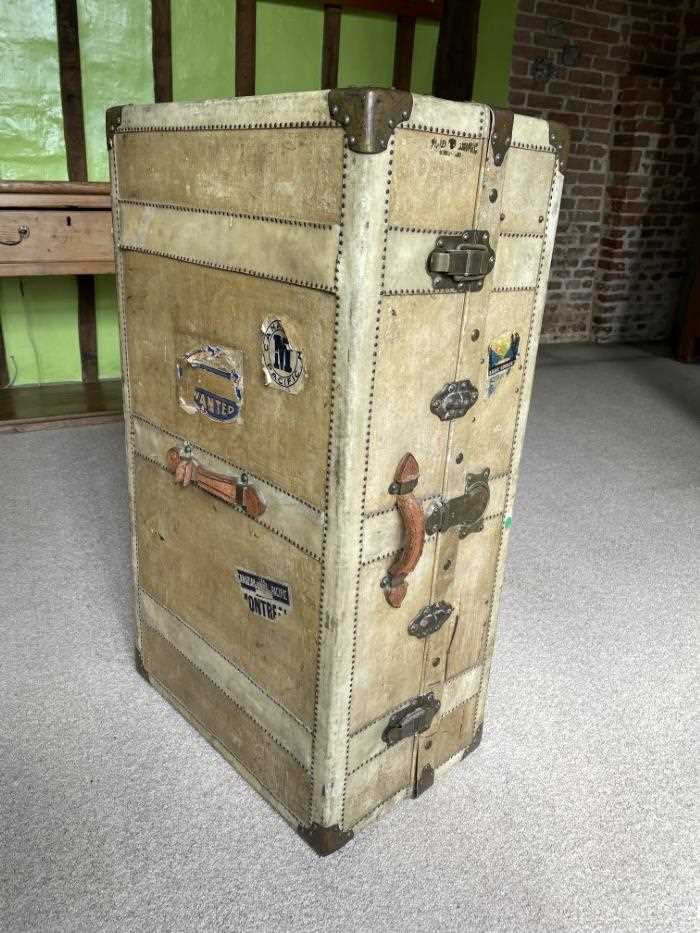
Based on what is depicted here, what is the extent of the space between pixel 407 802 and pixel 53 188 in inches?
107

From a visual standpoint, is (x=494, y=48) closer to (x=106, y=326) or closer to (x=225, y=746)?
(x=106, y=326)

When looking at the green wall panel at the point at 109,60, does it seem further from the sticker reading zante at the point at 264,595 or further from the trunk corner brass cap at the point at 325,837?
the trunk corner brass cap at the point at 325,837

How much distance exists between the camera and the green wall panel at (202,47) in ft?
12.2

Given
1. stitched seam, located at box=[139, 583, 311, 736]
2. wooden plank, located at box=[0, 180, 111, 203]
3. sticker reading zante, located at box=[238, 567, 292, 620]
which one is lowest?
stitched seam, located at box=[139, 583, 311, 736]

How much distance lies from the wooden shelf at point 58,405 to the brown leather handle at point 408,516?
8.87 feet

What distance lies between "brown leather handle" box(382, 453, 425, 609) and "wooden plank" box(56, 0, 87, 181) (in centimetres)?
320

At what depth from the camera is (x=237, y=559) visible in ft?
4.91

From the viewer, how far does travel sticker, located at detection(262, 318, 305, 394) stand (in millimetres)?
1228

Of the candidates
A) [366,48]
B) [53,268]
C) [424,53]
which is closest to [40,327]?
[53,268]

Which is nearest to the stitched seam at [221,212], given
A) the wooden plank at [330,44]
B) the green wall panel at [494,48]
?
the wooden plank at [330,44]

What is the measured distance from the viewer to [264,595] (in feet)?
4.73

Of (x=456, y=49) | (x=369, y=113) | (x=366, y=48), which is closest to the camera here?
(x=369, y=113)

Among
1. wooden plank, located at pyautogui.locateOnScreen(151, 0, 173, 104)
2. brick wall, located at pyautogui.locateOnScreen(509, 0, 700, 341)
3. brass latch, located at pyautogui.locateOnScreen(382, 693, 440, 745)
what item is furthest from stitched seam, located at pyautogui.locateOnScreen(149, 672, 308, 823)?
brick wall, located at pyautogui.locateOnScreen(509, 0, 700, 341)

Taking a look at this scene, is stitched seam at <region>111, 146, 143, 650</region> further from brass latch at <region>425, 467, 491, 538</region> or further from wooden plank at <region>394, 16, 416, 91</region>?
wooden plank at <region>394, 16, 416, 91</region>
